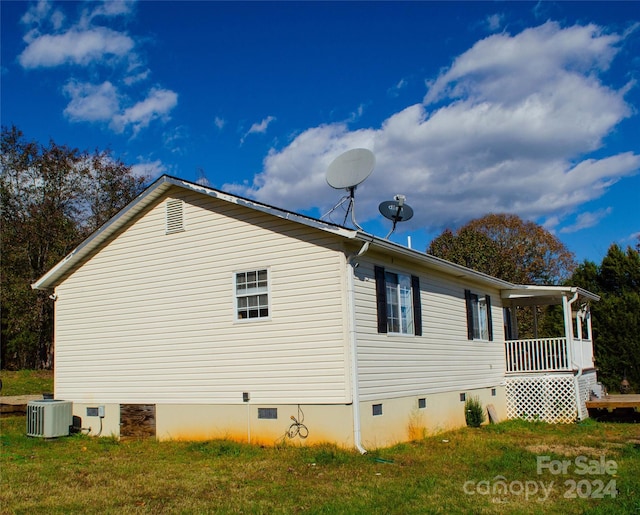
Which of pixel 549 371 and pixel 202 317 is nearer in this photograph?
pixel 202 317

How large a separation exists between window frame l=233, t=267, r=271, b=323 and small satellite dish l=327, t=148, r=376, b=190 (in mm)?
2496

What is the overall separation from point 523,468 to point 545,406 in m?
8.06

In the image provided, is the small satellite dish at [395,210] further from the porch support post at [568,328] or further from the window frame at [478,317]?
the porch support post at [568,328]

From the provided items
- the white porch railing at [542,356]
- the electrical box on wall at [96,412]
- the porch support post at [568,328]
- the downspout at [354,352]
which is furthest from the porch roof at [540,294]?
the electrical box on wall at [96,412]

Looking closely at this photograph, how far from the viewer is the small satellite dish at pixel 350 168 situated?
42.3 feet

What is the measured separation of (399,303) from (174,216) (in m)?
5.23

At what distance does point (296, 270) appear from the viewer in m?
12.1

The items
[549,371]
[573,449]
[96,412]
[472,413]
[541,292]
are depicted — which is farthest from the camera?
[541,292]

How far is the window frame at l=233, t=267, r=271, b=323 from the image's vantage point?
489 inches

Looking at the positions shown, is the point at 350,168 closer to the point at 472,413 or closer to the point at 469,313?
the point at 469,313

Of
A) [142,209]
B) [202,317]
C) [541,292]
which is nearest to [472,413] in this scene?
[541,292]

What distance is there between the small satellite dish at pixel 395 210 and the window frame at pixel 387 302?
168cm

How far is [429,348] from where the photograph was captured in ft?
47.6

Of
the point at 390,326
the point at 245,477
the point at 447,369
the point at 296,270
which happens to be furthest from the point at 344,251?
the point at 447,369
